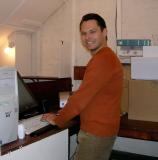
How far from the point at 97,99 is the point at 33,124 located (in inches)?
19.4

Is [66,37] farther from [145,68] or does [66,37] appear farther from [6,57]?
[145,68]

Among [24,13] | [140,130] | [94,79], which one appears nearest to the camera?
[94,79]

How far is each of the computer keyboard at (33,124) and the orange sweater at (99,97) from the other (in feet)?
0.69

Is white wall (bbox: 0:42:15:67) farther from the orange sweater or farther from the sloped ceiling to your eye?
the orange sweater

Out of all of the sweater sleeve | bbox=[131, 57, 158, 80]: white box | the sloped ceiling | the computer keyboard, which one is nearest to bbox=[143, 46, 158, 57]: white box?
bbox=[131, 57, 158, 80]: white box

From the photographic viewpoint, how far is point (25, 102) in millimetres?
2078

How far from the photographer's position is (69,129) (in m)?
2.00

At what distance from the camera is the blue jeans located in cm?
168

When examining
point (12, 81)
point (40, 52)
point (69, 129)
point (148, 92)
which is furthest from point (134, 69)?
point (40, 52)

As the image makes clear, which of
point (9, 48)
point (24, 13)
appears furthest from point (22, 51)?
point (24, 13)

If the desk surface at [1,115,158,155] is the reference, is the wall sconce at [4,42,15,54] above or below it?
above

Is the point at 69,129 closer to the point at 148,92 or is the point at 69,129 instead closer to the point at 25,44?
the point at 148,92

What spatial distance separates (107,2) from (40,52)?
119cm

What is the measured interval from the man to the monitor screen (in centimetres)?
37
